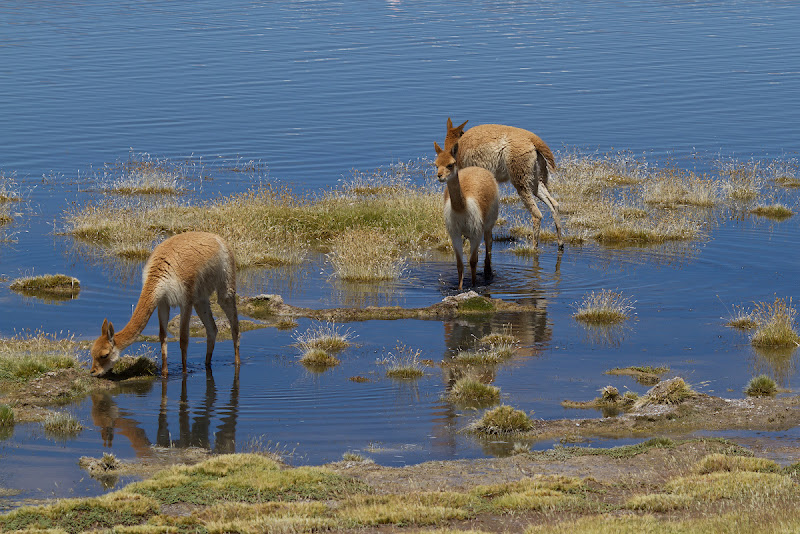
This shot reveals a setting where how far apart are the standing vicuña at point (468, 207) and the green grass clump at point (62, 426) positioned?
7.34m

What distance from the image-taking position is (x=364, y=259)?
19141 mm

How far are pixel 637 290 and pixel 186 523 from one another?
1117 cm

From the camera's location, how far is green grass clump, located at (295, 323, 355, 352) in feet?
49.6

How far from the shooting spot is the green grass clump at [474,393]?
42.5 ft

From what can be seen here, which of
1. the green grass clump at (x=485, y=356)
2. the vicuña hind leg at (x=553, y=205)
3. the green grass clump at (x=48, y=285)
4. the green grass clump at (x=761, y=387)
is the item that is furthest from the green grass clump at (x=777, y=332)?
the green grass clump at (x=48, y=285)

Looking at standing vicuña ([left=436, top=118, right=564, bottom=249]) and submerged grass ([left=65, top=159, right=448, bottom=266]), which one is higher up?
standing vicuña ([left=436, top=118, right=564, bottom=249])

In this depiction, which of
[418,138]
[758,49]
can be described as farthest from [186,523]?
[758,49]

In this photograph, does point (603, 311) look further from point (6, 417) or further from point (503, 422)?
point (6, 417)

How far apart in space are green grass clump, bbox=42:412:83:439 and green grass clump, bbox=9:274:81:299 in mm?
6471

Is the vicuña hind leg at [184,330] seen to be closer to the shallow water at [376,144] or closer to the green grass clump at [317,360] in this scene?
the shallow water at [376,144]

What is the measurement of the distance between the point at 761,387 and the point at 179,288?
7051 mm

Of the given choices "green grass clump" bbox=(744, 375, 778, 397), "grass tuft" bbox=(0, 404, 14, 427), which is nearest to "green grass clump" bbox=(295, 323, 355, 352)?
"grass tuft" bbox=(0, 404, 14, 427)

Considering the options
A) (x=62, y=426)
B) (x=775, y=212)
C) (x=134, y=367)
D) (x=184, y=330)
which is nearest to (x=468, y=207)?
(x=184, y=330)

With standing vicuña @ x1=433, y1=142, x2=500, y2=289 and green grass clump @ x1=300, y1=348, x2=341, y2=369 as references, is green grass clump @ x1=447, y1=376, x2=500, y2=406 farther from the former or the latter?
standing vicuña @ x1=433, y1=142, x2=500, y2=289
